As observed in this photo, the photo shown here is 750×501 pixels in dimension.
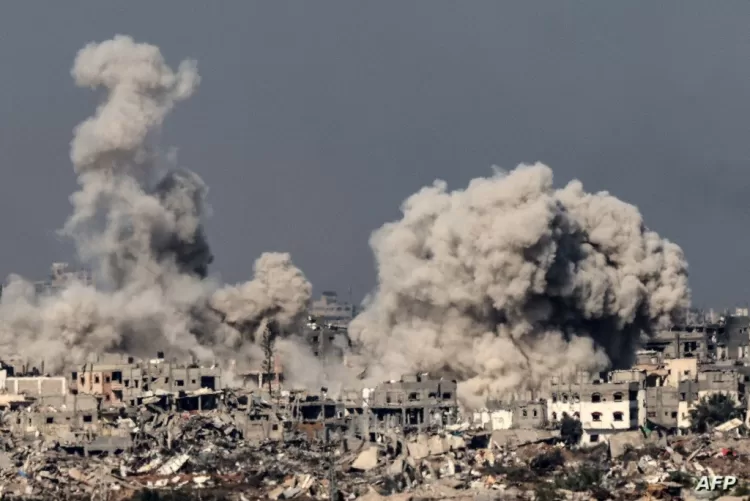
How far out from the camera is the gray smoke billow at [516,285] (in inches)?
2675

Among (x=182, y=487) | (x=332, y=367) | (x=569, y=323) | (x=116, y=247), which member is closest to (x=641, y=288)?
(x=569, y=323)

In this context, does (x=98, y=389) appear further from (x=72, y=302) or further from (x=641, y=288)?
(x=641, y=288)

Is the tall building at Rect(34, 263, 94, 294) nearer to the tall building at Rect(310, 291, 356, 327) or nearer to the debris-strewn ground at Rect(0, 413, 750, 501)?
the tall building at Rect(310, 291, 356, 327)

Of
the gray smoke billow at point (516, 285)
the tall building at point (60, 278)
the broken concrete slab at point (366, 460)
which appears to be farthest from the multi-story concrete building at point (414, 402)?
the tall building at point (60, 278)

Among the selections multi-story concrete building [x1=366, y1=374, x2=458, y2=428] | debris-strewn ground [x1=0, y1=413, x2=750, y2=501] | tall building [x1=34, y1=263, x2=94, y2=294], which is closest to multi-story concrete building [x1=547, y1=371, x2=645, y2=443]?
debris-strewn ground [x1=0, y1=413, x2=750, y2=501]

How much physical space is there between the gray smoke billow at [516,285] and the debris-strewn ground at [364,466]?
658 centimetres

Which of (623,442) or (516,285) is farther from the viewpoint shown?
(516,285)

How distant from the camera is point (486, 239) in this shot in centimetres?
6900

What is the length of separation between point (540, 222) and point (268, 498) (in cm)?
1622

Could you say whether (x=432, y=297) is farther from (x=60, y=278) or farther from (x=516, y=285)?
(x=60, y=278)

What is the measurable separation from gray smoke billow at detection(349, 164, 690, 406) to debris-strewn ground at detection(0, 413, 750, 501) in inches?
259

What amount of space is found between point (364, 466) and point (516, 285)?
1115 cm

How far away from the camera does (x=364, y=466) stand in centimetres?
5794

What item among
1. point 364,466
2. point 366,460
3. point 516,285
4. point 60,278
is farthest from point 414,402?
point 60,278
